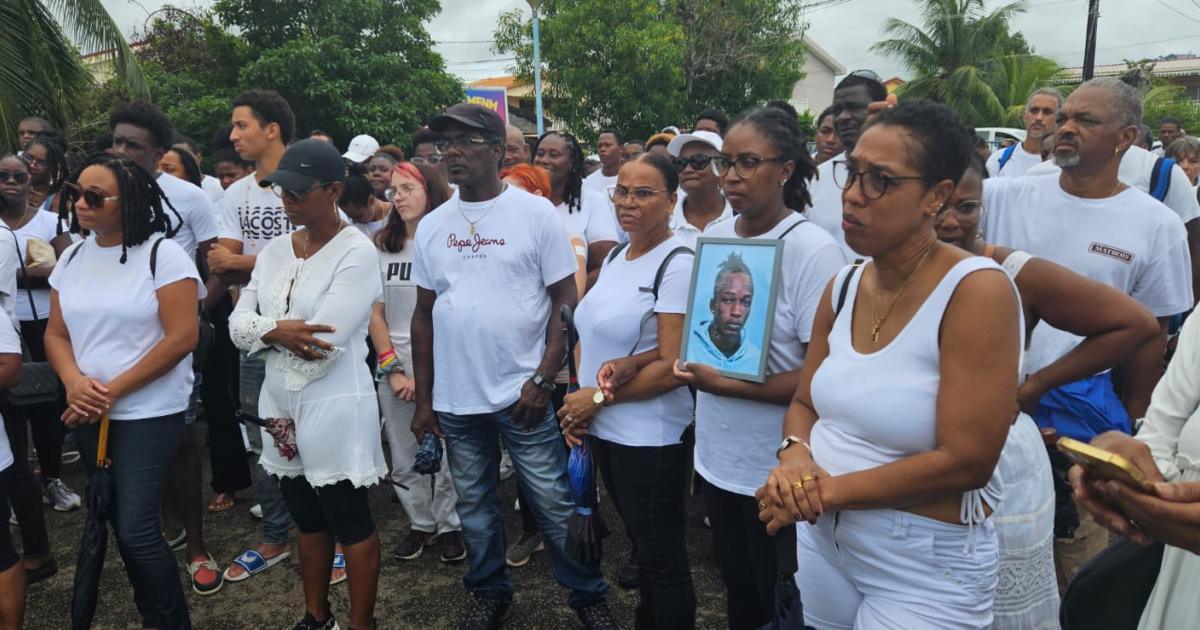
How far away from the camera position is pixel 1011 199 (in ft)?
10.8

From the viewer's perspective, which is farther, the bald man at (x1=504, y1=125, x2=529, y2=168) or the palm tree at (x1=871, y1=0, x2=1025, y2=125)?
the palm tree at (x1=871, y1=0, x2=1025, y2=125)

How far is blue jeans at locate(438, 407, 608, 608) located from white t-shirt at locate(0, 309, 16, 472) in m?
1.73

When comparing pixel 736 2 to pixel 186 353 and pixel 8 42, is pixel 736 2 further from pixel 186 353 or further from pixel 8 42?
pixel 186 353

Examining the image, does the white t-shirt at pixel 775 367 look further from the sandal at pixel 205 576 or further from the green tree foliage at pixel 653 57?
the green tree foliage at pixel 653 57

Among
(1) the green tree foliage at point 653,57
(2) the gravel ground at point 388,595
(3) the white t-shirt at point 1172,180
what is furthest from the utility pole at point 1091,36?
(2) the gravel ground at point 388,595

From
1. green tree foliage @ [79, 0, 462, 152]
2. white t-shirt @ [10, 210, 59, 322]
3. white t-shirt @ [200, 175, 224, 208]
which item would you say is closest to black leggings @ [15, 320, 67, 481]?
white t-shirt @ [10, 210, 59, 322]

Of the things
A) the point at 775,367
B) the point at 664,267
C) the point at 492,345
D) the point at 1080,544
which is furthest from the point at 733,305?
the point at 1080,544

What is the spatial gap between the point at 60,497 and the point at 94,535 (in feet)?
7.97

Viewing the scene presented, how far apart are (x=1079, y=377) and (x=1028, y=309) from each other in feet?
1.00

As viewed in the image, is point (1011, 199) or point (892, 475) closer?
point (892, 475)

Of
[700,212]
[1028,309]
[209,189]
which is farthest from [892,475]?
[209,189]

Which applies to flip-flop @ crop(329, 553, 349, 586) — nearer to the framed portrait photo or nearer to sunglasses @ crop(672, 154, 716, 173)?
the framed portrait photo

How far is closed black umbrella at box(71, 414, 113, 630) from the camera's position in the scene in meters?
3.11

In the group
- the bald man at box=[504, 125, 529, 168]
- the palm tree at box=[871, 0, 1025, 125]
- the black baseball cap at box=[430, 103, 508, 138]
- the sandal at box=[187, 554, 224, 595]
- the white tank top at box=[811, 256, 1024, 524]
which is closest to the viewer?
the white tank top at box=[811, 256, 1024, 524]
